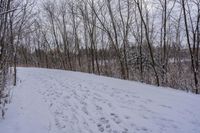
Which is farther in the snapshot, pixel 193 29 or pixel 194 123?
pixel 193 29

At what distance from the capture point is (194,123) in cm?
426

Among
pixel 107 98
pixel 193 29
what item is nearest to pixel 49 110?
pixel 107 98

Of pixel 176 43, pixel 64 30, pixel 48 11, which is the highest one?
pixel 48 11

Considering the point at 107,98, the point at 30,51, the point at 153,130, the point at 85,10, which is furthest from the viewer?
the point at 30,51

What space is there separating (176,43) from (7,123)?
18.5m

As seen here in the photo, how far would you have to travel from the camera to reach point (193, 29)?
13.3m

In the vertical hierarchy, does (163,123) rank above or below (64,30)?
below

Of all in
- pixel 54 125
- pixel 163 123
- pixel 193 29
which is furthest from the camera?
pixel 193 29

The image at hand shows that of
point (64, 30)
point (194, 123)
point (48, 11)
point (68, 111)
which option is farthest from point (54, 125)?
point (48, 11)

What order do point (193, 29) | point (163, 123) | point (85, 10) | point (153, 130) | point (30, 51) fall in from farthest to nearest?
point (30, 51) < point (85, 10) < point (193, 29) < point (163, 123) < point (153, 130)

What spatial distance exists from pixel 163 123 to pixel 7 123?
363cm

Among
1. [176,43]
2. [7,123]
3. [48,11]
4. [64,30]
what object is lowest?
[7,123]

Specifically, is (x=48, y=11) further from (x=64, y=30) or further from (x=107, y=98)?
(x=107, y=98)

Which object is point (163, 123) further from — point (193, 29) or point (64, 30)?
point (64, 30)
